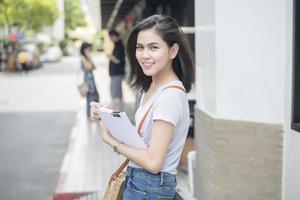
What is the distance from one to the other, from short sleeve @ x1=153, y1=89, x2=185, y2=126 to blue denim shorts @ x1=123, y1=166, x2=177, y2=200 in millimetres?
296

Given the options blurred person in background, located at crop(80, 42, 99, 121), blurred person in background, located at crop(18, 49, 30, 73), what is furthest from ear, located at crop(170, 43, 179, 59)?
blurred person in background, located at crop(18, 49, 30, 73)

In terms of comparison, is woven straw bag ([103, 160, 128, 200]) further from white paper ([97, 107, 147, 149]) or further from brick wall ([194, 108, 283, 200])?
brick wall ([194, 108, 283, 200])

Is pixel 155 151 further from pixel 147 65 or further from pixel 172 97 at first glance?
pixel 147 65

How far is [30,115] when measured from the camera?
43.5ft

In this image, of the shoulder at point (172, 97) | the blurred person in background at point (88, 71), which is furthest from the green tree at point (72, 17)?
the shoulder at point (172, 97)

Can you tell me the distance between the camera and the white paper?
2279 mm

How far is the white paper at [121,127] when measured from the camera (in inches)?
89.7

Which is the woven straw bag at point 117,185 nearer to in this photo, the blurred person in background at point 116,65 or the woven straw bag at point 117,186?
the woven straw bag at point 117,186

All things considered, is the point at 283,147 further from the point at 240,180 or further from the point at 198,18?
the point at 198,18

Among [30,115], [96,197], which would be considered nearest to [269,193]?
[96,197]

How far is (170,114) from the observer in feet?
7.20

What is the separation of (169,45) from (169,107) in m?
0.32

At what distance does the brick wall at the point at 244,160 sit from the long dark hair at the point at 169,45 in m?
1.42

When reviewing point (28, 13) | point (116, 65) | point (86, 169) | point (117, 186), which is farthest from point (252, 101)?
point (28, 13)
